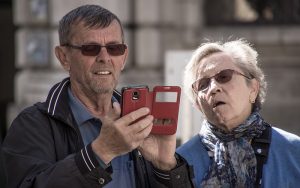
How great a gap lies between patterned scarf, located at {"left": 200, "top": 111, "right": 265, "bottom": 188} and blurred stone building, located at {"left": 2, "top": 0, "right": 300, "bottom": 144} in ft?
18.9

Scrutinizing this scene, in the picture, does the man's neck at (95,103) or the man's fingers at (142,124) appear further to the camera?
the man's neck at (95,103)

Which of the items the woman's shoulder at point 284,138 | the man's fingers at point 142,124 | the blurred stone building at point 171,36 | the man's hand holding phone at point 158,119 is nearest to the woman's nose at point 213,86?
the woman's shoulder at point 284,138

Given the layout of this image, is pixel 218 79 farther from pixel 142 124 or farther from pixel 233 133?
pixel 142 124

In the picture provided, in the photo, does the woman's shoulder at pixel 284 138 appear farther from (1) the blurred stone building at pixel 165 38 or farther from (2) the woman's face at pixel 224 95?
(1) the blurred stone building at pixel 165 38

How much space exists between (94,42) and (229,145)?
1.00 meters

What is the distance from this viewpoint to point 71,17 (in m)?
2.93

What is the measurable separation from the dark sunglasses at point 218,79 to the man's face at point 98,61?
77 cm

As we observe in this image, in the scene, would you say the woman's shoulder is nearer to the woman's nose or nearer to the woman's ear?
the woman's ear

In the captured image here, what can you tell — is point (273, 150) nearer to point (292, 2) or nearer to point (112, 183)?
point (112, 183)

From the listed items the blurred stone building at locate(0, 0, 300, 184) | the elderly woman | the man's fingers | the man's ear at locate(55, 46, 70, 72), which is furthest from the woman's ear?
the blurred stone building at locate(0, 0, 300, 184)

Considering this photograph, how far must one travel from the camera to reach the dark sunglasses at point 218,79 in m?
3.61

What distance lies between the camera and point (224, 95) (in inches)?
142

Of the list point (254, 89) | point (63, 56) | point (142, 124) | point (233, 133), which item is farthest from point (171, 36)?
point (142, 124)

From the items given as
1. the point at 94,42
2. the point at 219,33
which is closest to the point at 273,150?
the point at 94,42
